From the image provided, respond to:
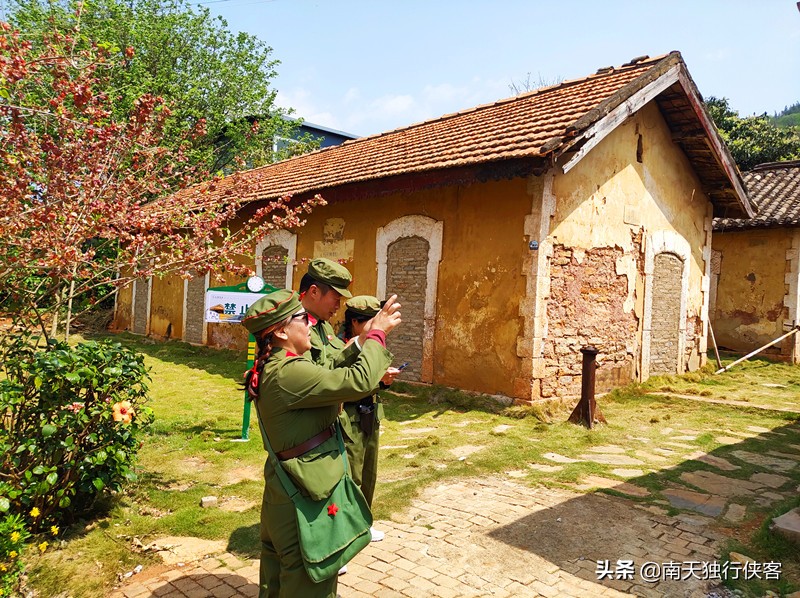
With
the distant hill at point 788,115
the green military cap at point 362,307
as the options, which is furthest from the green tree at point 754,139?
the distant hill at point 788,115

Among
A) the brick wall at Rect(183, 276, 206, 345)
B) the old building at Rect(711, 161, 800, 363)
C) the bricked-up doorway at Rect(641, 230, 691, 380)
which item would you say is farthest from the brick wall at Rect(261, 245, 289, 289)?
the old building at Rect(711, 161, 800, 363)

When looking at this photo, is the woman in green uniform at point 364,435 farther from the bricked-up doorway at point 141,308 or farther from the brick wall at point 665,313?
the bricked-up doorway at point 141,308

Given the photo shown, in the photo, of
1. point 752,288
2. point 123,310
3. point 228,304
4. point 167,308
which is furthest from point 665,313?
point 123,310

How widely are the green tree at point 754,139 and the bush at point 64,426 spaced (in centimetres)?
2575

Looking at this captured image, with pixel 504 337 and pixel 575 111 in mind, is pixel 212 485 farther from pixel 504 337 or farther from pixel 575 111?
pixel 575 111

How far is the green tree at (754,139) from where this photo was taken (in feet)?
76.5

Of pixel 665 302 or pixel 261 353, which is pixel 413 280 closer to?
pixel 665 302

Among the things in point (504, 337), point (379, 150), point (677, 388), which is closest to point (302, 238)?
point (379, 150)

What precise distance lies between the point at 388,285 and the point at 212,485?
5595 millimetres

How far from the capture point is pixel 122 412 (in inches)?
152

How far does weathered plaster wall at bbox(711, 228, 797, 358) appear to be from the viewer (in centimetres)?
1415

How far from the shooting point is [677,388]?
9891mm

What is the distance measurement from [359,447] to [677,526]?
251 centimetres

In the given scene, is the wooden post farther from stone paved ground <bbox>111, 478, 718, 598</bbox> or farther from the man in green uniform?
the man in green uniform
